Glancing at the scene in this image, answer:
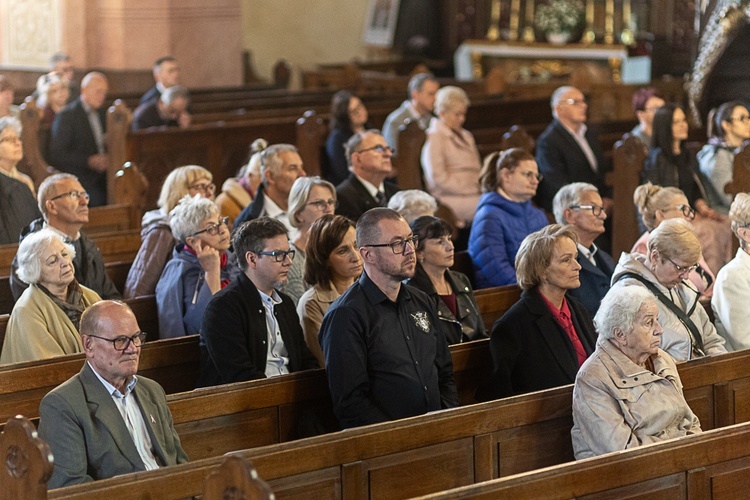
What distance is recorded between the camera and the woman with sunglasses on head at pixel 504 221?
6.24 m

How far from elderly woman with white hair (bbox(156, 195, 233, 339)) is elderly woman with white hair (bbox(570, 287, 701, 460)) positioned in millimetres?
1855

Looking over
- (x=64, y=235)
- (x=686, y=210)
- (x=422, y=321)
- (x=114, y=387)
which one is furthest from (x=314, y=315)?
(x=686, y=210)

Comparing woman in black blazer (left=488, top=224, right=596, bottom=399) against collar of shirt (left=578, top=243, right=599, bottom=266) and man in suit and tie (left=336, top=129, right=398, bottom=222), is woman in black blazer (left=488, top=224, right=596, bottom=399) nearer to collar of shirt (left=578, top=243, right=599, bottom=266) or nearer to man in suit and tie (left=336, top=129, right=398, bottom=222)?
collar of shirt (left=578, top=243, right=599, bottom=266)

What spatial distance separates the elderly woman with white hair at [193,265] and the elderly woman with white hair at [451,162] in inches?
116

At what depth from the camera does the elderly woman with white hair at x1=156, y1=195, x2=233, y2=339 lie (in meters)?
5.29

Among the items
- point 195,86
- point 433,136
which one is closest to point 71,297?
point 433,136

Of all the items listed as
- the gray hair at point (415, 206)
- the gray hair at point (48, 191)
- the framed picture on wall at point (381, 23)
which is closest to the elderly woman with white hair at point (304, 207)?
the gray hair at point (415, 206)

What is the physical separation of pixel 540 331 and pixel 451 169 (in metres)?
3.67

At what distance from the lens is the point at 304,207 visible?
5680 millimetres

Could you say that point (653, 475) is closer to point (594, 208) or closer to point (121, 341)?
point (121, 341)

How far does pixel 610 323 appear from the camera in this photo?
4.14 metres

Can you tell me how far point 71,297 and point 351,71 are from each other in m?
8.78

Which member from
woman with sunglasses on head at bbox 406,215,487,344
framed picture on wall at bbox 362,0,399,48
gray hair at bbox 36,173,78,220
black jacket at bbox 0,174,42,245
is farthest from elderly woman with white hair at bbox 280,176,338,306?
framed picture on wall at bbox 362,0,399,48

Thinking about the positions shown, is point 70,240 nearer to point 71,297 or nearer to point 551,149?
point 71,297
